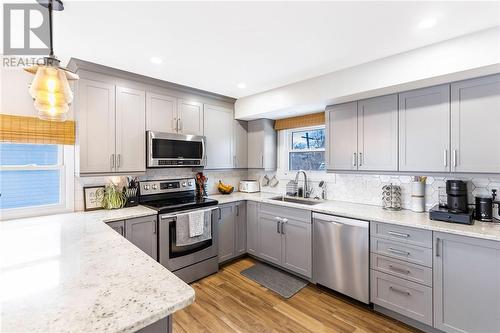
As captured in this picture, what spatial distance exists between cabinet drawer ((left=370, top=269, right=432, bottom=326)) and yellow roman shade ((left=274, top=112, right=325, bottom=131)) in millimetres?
1953

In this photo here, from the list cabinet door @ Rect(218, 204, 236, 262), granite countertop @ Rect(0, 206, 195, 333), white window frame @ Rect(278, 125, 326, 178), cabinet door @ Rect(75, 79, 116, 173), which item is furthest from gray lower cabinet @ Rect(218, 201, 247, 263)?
granite countertop @ Rect(0, 206, 195, 333)

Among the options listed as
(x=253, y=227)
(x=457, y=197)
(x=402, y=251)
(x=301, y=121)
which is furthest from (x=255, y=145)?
(x=457, y=197)

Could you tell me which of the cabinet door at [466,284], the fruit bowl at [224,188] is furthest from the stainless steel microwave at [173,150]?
the cabinet door at [466,284]

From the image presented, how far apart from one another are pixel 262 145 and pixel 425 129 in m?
2.15

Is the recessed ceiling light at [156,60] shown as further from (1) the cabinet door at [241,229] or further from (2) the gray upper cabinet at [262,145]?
(1) the cabinet door at [241,229]

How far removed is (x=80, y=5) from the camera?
149cm

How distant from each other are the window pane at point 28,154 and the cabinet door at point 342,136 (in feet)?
10.4

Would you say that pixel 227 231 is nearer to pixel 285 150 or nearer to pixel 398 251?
pixel 285 150

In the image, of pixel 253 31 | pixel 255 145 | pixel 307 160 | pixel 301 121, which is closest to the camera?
pixel 253 31

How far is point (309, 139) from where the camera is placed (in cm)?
360

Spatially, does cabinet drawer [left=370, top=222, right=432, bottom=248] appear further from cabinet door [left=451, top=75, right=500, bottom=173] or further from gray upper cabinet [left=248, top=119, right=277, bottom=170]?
gray upper cabinet [left=248, top=119, right=277, bottom=170]

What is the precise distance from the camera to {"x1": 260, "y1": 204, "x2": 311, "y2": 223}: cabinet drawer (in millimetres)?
2795

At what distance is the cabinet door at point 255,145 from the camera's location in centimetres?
382

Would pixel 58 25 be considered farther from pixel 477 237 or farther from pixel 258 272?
pixel 477 237
